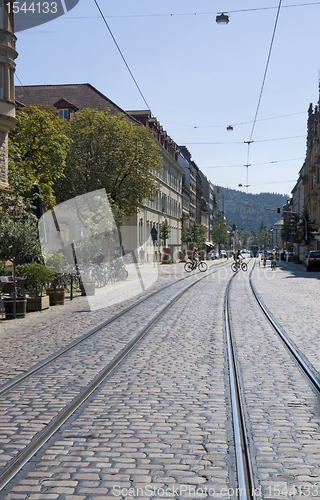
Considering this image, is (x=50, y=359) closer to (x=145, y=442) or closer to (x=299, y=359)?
(x=299, y=359)

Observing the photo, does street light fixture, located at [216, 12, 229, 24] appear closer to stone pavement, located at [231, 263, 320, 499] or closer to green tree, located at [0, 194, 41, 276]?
green tree, located at [0, 194, 41, 276]

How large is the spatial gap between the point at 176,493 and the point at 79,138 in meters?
36.3

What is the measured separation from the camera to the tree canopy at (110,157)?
38.1 m

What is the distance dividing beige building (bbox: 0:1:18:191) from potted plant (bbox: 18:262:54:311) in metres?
11.1

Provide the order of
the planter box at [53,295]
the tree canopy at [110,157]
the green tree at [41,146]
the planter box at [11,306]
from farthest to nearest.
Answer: the tree canopy at [110,157] < the green tree at [41,146] < the planter box at [53,295] < the planter box at [11,306]

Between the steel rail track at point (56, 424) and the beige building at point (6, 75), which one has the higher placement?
the beige building at point (6, 75)

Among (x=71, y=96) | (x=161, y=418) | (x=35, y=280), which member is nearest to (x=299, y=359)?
(x=161, y=418)

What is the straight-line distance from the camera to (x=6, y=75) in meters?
27.5

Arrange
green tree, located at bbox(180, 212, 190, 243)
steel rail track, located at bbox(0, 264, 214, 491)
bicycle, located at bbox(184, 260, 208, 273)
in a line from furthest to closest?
1. green tree, located at bbox(180, 212, 190, 243)
2. bicycle, located at bbox(184, 260, 208, 273)
3. steel rail track, located at bbox(0, 264, 214, 491)

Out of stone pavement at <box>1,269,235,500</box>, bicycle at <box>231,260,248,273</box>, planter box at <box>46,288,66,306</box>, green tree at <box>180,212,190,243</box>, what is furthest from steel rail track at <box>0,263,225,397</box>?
green tree at <box>180,212,190,243</box>

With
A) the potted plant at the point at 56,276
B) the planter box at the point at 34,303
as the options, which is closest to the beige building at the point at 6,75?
the potted plant at the point at 56,276

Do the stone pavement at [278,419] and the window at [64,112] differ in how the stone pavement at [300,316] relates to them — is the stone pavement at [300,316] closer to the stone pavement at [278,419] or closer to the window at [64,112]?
the stone pavement at [278,419]

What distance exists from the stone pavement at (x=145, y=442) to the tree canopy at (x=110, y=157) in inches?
1196

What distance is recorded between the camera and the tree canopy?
125 feet
